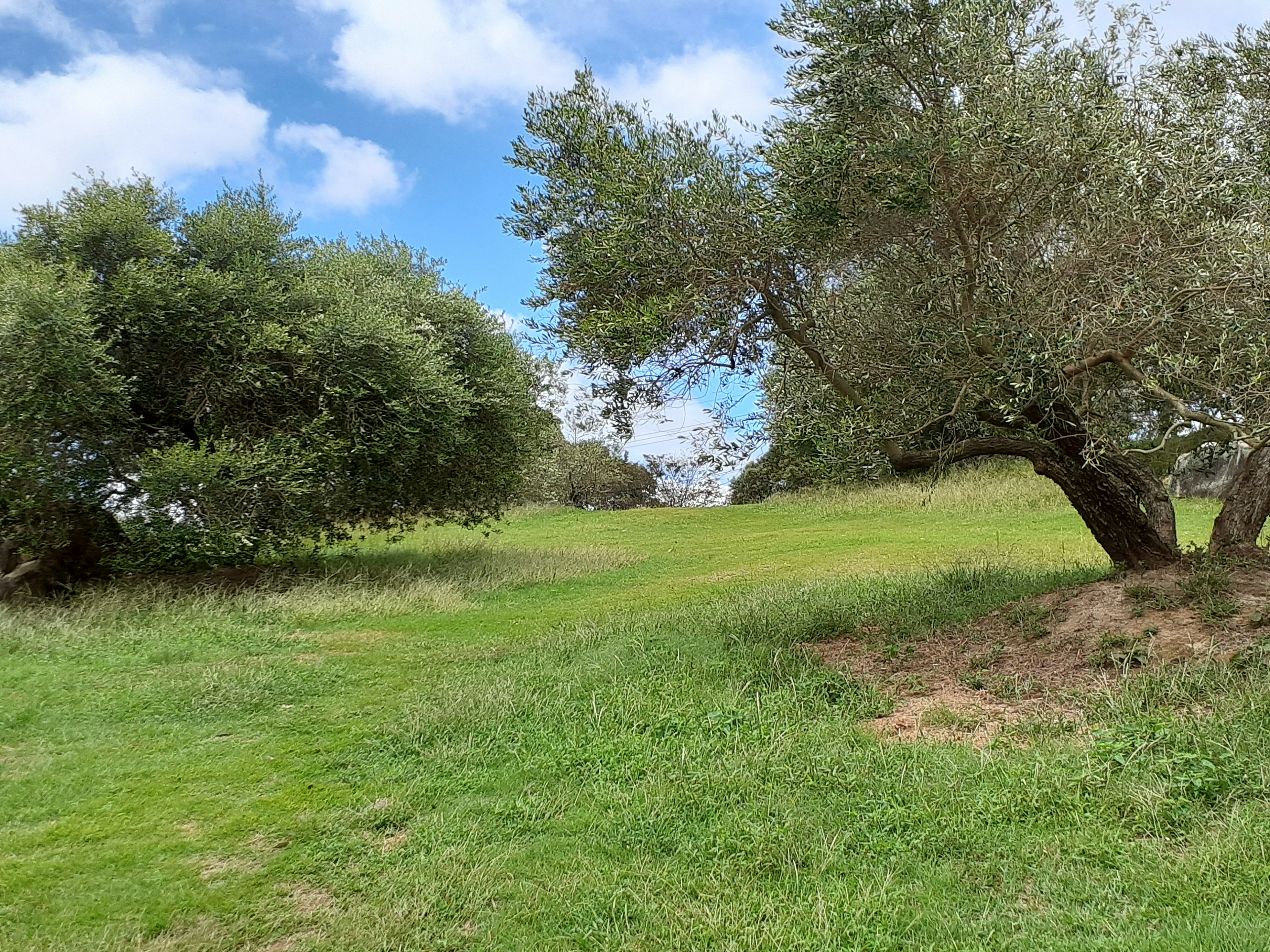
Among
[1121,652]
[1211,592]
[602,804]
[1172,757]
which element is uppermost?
[1211,592]

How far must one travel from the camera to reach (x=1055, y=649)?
6.93m

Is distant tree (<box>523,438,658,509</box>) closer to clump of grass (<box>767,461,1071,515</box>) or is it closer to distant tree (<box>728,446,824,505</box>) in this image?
distant tree (<box>728,446,824,505</box>)

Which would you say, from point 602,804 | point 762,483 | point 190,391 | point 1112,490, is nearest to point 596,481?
point 762,483

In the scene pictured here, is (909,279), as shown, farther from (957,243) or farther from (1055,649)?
(1055,649)

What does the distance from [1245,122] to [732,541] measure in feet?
47.5

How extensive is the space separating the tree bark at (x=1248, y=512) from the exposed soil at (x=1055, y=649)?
20.6 inches

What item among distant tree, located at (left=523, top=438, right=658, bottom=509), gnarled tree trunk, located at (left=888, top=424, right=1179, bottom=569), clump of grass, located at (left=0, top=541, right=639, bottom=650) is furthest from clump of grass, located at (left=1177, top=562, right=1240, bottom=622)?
distant tree, located at (left=523, top=438, right=658, bottom=509)

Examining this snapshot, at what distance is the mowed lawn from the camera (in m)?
3.39

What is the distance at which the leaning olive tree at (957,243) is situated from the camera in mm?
6180

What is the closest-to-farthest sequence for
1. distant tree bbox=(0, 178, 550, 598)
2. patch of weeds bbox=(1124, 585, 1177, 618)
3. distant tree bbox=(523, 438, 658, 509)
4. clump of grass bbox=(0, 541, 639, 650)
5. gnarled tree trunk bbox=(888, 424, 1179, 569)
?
patch of weeds bbox=(1124, 585, 1177, 618)
gnarled tree trunk bbox=(888, 424, 1179, 569)
clump of grass bbox=(0, 541, 639, 650)
distant tree bbox=(0, 178, 550, 598)
distant tree bbox=(523, 438, 658, 509)

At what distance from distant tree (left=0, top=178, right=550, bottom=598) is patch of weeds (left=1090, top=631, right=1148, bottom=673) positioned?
10.5 metres

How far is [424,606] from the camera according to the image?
1216 centimetres

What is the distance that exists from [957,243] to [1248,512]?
4118mm

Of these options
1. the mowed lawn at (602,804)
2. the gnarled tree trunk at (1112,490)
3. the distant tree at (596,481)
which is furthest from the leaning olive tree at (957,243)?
the distant tree at (596,481)
